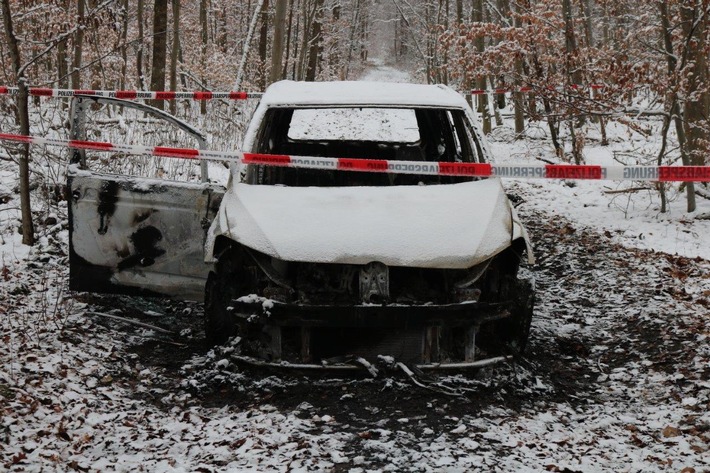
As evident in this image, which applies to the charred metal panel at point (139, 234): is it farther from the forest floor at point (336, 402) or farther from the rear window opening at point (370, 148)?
the rear window opening at point (370, 148)

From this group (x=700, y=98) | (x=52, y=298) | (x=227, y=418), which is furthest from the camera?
(x=700, y=98)

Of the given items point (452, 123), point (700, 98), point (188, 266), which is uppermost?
point (700, 98)

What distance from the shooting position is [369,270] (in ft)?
14.7

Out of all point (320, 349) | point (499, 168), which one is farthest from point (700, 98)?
point (320, 349)

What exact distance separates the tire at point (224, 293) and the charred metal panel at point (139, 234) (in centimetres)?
79

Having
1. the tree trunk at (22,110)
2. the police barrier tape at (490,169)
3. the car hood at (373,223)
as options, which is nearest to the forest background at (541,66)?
the tree trunk at (22,110)

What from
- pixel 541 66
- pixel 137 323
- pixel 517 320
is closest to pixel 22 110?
pixel 137 323

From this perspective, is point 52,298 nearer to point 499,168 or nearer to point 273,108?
point 273,108

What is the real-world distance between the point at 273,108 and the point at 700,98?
6684 mm

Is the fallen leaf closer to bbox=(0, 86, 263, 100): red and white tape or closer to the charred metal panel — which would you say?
the charred metal panel

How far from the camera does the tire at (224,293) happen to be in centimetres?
508

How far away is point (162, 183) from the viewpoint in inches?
233

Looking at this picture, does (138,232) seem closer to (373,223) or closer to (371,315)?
(373,223)

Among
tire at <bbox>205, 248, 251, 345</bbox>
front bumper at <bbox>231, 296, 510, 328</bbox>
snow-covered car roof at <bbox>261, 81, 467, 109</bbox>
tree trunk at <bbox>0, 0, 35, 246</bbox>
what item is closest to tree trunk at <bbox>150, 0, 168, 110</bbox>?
tree trunk at <bbox>0, 0, 35, 246</bbox>
